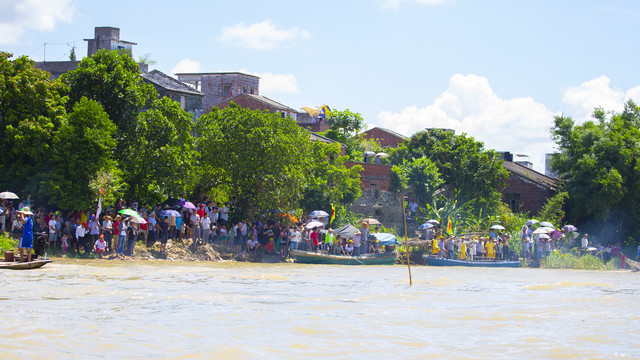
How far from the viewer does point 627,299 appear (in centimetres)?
1862

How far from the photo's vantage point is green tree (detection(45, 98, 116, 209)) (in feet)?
79.8

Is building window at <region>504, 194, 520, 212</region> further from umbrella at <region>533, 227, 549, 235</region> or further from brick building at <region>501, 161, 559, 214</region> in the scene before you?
umbrella at <region>533, 227, 549, 235</region>

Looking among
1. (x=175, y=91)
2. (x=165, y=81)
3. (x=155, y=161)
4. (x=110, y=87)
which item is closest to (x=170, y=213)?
(x=155, y=161)

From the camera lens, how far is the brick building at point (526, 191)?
4688cm

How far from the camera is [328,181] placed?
37.6 m

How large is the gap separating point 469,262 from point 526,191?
→ 17401mm

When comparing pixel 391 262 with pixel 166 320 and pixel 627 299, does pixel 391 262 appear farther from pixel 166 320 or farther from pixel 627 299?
pixel 166 320

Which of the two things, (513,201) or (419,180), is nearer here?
(419,180)

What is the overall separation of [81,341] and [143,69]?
37622 millimetres

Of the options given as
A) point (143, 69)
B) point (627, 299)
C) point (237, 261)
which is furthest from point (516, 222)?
point (143, 69)

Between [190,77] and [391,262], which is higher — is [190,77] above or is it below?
above

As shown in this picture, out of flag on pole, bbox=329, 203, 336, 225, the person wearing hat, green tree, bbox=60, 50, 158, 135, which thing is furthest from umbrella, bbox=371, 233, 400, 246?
the person wearing hat

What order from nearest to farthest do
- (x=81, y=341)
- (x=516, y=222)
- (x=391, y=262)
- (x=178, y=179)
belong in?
(x=81, y=341) < (x=178, y=179) < (x=391, y=262) < (x=516, y=222)

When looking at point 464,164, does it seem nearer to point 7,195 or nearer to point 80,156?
point 80,156
